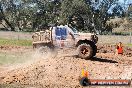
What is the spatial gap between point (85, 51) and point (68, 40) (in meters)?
1.28

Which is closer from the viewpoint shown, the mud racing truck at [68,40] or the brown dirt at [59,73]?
the brown dirt at [59,73]

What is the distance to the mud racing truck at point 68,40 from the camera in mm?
21844

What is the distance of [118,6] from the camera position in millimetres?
77125

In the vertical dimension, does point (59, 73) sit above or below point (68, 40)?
below

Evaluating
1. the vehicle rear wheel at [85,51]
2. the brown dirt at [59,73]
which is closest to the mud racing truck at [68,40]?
the vehicle rear wheel at [85,51]

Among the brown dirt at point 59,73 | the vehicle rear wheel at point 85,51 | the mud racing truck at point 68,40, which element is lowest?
the brown dirt at point 59,73

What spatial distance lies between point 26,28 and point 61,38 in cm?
5848

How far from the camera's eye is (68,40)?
22.5m

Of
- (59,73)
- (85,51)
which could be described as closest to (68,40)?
(85,51)

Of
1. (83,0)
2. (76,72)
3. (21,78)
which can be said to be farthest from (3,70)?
(83,0)

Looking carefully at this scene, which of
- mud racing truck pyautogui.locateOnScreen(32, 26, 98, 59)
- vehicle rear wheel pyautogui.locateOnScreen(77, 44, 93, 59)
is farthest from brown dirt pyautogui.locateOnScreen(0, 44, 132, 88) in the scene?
mud racing truck pyautogui.locateOnScreen(32, 26, 98, 59)

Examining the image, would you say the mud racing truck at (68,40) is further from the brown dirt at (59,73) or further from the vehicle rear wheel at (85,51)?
the brown dirt at (59,73)

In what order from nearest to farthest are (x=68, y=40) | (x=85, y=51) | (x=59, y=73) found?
(x=59, y=73)
(x=85, y=51)
(x=68, y=40)

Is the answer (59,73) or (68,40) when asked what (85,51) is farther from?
(59,73)
